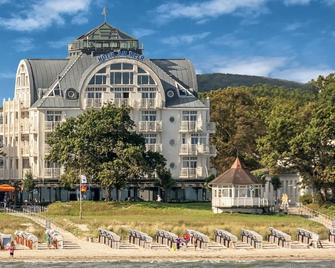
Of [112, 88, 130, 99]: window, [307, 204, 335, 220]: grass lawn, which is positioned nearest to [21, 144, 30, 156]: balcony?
[112, 88, 130, 99]: window

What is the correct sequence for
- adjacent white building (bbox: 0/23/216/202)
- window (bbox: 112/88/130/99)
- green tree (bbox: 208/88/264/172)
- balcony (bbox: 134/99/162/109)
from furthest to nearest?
green tree (bbox: 208/88/264/172) < balcony (bbox: 134/99/162/109) < window (bbox: 112/88/130/99) < adjacent white building (bbox: 0/23/216/202)

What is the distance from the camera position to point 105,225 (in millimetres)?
76188

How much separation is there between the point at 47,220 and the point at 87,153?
52.7ft

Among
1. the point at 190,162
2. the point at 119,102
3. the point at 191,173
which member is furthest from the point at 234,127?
the point at 119,102

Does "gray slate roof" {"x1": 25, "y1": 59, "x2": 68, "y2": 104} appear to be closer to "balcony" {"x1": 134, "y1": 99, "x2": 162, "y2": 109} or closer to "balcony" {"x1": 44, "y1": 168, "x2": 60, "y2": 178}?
"balcony" {"x1": 44, "y1": 168, "x2": 60, "y2": 178}

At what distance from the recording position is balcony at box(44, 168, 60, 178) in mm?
110875

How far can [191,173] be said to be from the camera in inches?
4481

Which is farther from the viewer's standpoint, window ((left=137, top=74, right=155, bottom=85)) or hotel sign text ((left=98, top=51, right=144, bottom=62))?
window ((left=137, top=74, right=155, bottom=85))

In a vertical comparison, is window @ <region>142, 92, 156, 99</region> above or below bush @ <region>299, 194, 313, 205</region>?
above

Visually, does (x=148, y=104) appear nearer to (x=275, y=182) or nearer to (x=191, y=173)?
(x=191, y=173)

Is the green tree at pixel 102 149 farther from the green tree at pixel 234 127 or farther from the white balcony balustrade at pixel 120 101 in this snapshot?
the green tree at pixel 234 127

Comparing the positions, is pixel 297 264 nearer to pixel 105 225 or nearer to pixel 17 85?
pixel 105 225

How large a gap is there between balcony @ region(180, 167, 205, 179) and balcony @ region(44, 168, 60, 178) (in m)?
14.0

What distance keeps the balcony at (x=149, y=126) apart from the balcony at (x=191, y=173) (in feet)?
18.3
